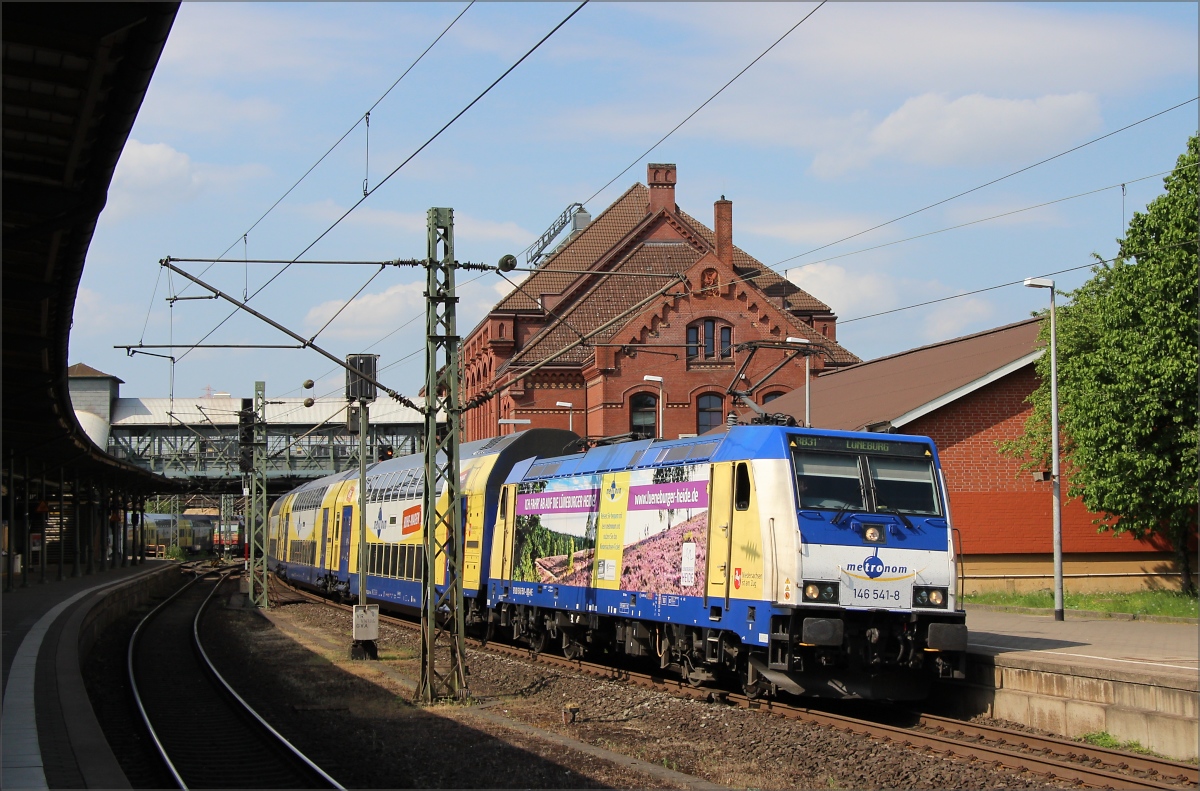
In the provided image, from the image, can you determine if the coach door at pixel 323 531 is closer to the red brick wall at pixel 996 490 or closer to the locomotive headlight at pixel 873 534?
the red brick wall at pixel 996 490

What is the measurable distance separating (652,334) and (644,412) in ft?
12.7

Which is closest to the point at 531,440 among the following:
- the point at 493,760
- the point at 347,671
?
the point at 347,671

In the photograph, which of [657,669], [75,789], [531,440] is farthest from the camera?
[531,440]

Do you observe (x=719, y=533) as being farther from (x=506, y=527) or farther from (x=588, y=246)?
(x=588, y=246)

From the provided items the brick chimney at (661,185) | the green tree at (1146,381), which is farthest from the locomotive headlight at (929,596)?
the brick chimney at (661,185)

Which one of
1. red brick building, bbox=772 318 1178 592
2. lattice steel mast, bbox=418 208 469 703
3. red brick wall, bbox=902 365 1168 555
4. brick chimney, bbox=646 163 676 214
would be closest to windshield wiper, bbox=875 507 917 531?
lattice steel mast, bbox=418 208 469 703

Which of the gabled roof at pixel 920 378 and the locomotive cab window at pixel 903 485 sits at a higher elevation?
the gabled roof at pixel 920 378

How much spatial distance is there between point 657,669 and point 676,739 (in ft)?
19.9

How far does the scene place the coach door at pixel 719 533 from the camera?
1478 centimetres

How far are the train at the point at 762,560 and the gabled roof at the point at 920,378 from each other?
739 cm

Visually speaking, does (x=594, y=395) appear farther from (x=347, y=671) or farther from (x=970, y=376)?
(x=347, y=671)

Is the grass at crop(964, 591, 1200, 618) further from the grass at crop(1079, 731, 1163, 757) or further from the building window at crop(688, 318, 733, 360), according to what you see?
the building window at crop(688, 318, 733, 360)

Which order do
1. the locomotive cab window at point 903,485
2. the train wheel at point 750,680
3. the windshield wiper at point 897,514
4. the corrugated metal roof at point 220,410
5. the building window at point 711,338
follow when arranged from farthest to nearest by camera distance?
1. the corrugated metal roof at point 220,410
2. the building window at point 711,338
3. the train wheel at point 750,680
4. the locomotive cab window at point 903,485
5. the windshield wiper at point 897,514

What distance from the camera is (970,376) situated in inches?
1121
